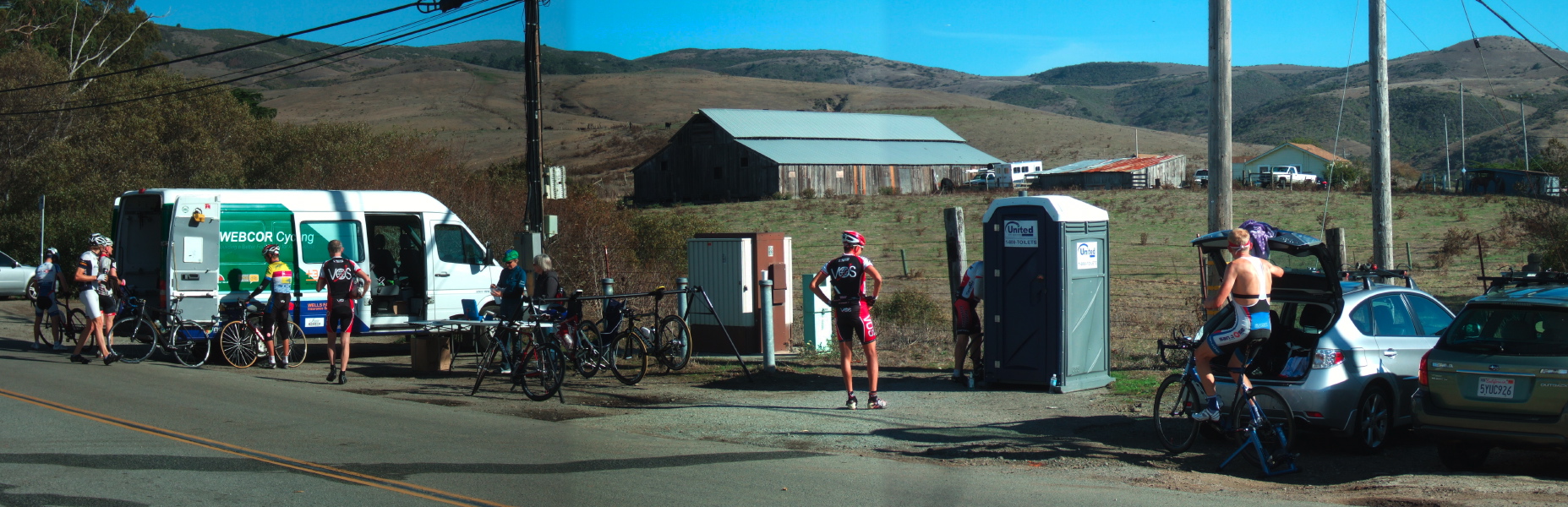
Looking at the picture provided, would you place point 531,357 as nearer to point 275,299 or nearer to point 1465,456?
point 275,299

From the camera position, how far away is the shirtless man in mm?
7586

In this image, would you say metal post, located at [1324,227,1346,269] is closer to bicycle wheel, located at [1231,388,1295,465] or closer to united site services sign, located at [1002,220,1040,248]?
united site services sign, located at [1002,220,1040,248]

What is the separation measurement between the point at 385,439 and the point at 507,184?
2077 cm

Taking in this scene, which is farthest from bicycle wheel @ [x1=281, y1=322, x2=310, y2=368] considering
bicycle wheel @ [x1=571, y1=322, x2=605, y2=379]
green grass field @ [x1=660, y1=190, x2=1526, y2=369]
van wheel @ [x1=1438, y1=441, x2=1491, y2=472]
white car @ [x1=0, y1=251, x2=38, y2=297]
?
white car @ [x1=0, y1=251, x2=38, y2=297]

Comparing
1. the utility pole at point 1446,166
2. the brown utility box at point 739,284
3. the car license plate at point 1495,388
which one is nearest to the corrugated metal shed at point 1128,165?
the utility pole at point 1446,166

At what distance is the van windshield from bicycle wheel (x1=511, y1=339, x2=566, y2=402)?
7.53 metres

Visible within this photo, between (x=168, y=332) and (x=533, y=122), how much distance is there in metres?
5.38

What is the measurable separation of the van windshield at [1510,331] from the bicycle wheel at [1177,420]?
172 cm

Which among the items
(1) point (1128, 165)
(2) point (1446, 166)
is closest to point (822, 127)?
(1) point (1128, 165)

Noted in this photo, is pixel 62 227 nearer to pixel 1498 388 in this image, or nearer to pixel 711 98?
pixel 1498 388

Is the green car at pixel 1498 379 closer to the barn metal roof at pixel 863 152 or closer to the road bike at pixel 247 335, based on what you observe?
the road bike at pixel 247 335

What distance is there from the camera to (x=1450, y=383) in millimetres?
7363

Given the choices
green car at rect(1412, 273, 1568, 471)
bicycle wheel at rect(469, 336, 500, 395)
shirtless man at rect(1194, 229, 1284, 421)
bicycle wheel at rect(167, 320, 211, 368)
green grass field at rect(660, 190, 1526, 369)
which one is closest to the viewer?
green car at rect(1412, 273, 1568, 471)

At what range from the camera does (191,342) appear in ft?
45.6
